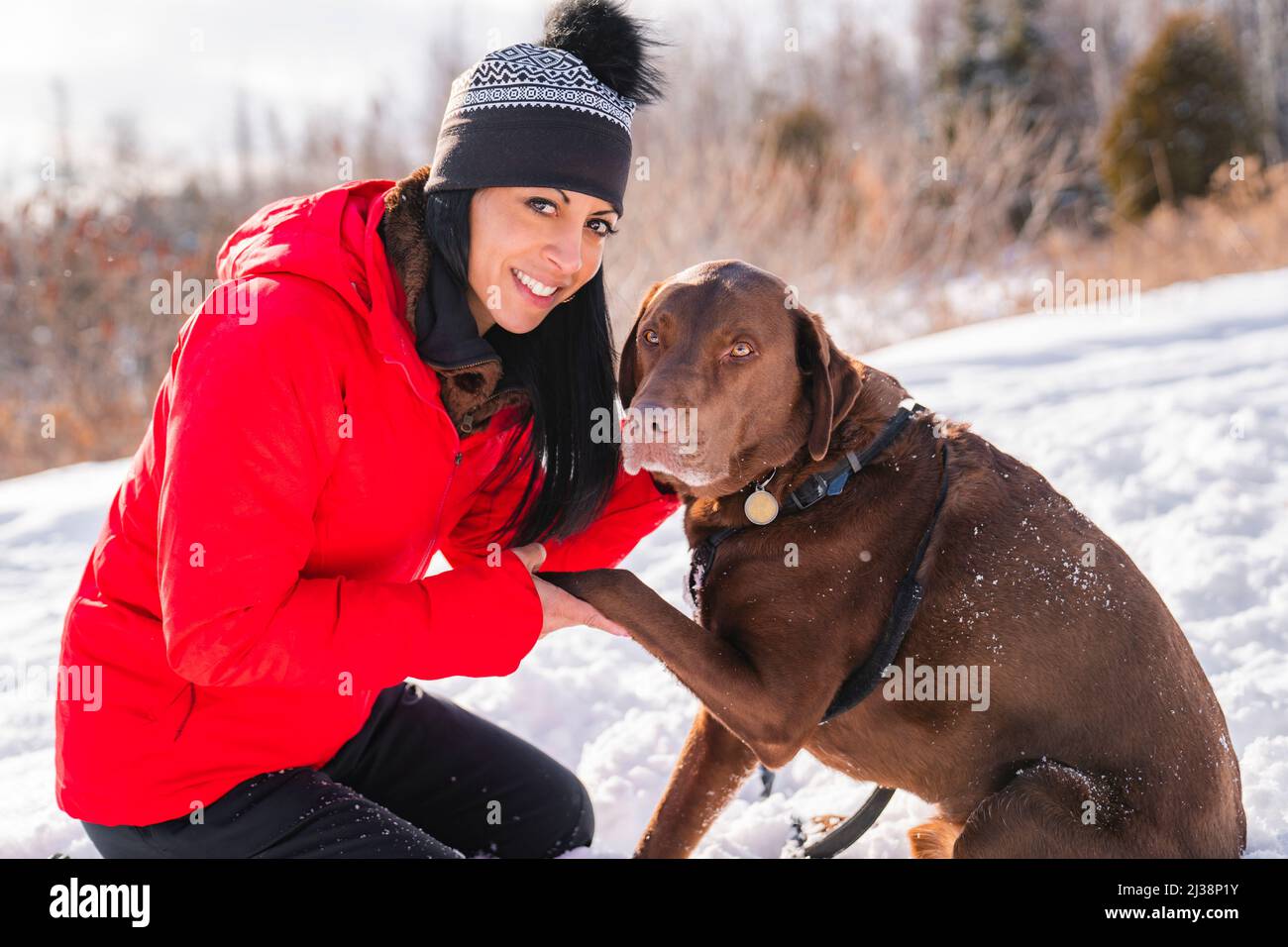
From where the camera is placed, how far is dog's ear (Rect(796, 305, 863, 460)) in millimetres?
2664

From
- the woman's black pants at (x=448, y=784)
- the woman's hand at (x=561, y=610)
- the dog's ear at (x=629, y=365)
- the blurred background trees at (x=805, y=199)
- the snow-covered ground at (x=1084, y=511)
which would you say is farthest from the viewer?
the blurred background trees at (x=805, y=199)

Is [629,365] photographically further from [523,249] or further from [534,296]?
[523,249]

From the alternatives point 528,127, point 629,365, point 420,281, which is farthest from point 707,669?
point 528,127

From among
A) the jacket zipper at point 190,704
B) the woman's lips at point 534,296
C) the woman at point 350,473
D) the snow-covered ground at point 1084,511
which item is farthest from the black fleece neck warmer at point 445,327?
the snow-covered ground at point 1084,511

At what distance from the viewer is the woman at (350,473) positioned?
7.33 feet

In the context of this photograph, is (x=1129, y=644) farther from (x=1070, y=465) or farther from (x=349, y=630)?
(x=1070, y=465)

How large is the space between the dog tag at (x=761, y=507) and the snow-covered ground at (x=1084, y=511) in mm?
1130

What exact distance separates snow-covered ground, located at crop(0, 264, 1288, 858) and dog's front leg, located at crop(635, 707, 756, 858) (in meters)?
0.37

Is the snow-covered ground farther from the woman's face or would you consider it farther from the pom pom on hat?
the pom pom on hat

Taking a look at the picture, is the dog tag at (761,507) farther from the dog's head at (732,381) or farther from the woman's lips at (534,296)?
the woman's lips at (534,296)

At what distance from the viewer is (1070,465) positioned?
5281 millimetres

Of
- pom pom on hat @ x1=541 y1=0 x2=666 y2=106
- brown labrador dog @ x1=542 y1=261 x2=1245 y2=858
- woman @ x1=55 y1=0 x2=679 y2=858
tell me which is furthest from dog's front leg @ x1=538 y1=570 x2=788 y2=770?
pom pom on hat @ x1=541 y1=0 x2=666 y2=106
